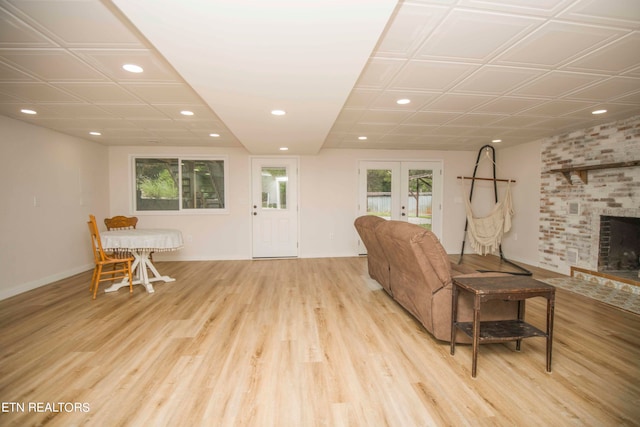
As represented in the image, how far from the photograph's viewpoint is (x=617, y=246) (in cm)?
394

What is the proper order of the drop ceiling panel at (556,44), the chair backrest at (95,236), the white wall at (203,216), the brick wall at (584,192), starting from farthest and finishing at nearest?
the white wall at (203,216) < the brick wall at (584,192) < the chair backrest at (95,236) < the drop ceiling panel at (556,44)

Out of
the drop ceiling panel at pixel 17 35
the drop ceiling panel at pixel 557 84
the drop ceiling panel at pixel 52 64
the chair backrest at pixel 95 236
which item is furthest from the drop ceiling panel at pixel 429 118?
the chair backrest at pixel 95 236

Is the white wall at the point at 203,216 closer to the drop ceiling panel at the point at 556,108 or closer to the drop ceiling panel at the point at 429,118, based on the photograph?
the drop ceiling panel at the point at 429,118

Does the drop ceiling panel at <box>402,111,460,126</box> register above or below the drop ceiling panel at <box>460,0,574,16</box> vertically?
below

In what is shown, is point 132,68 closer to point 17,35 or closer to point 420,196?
point 17,35

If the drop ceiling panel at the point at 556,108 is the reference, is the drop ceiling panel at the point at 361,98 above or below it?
below

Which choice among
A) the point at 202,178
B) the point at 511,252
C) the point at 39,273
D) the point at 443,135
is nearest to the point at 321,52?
the point at 443,135

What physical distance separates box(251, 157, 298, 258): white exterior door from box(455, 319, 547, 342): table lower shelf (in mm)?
4012

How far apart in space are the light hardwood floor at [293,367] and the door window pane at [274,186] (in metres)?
2.69

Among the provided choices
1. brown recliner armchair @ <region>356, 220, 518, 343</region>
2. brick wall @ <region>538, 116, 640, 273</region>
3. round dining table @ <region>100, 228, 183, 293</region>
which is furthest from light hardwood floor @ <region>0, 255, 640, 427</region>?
brick wall @ <region>538, 116, 640, 273</region>

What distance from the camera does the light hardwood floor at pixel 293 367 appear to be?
1560 millimetres

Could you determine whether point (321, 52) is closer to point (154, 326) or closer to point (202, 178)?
point (154, 326)

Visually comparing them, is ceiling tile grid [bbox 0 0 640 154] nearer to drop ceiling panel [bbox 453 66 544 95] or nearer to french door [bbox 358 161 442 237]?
Answer: drop ceiling panel [bbox 453 66 544 95]

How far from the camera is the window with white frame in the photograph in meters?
5.44
